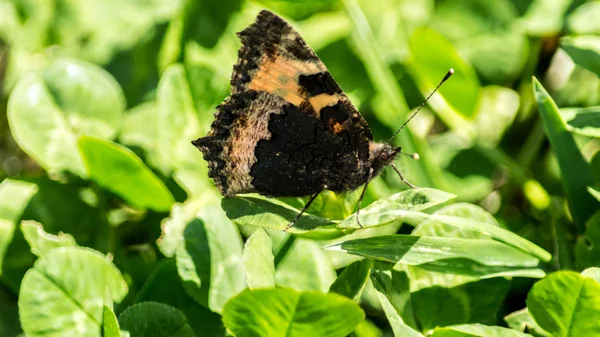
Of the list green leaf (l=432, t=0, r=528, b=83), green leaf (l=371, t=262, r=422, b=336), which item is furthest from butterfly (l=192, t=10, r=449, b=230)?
green leaf (l=432, t=0, r=528, b=83)

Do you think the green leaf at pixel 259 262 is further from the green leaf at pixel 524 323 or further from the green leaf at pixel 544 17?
the green leaf at pixel 544 17

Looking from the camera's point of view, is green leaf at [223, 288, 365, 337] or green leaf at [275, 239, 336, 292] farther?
green leaf at [275, 239, 336, 292]

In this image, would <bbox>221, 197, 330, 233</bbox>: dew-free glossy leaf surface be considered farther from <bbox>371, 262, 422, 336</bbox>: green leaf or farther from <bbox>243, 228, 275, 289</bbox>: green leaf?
<bbox>371, 262, 422, 336</bbox>: green leaf

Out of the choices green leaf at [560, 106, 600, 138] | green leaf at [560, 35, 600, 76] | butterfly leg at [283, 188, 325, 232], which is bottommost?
butterfly leg at [283, 188, 325, 232]

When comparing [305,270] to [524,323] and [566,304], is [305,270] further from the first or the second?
[566,304]

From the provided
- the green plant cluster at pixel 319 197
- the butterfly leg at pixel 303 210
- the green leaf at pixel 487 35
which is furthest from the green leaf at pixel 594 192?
the green leaf at pixel 487 35

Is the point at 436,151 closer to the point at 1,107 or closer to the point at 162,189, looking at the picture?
the point at 162,189
